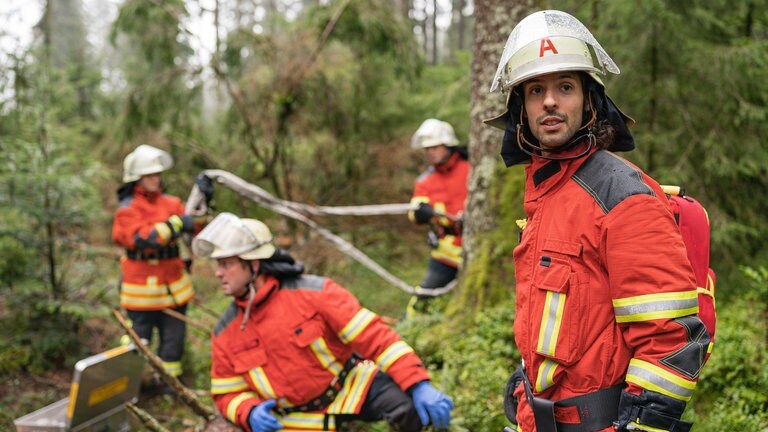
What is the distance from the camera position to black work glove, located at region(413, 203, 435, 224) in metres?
5.62

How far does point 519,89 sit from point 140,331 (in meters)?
4.83

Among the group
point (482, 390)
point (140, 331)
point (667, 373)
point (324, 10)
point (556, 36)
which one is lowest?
point (140, 331)

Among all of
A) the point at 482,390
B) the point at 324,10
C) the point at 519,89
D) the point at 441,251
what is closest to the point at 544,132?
the point at 519,89

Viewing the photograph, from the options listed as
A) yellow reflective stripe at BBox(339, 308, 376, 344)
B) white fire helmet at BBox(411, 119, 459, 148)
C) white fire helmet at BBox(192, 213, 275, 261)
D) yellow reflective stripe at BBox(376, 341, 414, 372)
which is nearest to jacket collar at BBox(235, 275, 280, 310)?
white fire helmet at BBox(192, 213, 275, 261)

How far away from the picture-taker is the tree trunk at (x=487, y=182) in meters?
4.33

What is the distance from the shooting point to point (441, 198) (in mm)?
5867

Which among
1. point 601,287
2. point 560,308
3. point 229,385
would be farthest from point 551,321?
point 229,385

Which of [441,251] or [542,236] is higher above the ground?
[542,236]

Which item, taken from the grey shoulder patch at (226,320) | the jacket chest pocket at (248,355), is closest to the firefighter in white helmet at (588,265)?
the jacket chest pocket at (248,355)

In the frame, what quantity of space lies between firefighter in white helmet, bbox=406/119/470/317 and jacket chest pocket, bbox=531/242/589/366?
12.6 feet

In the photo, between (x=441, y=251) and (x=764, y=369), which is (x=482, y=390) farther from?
(x=441, y=251)

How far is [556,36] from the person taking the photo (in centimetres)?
179

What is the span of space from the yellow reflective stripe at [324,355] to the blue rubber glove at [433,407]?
0.58 metres

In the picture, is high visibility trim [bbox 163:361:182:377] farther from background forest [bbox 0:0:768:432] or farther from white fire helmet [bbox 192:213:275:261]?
white fire helmet [bbox 192:213:275:261]
